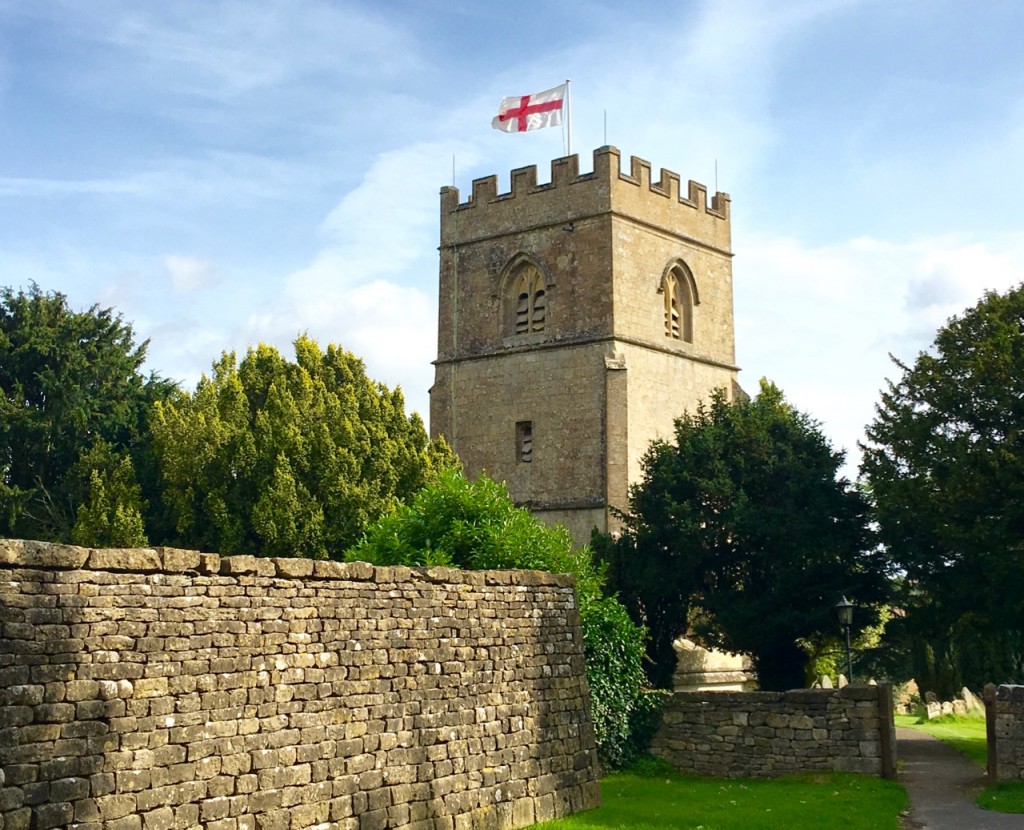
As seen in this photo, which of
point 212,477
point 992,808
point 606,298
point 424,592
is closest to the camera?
point 424,592

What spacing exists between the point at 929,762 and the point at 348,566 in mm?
14626

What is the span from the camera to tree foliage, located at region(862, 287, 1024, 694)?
2536 centimetres

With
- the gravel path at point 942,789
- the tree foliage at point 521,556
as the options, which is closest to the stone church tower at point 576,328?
the gravel path at point 942,789

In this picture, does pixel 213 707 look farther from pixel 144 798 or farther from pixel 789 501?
pixel 789 501

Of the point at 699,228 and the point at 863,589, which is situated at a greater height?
the point at 699,228

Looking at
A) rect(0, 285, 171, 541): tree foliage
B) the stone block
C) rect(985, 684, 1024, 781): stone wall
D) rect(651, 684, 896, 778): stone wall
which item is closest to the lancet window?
rect(0, 285, 171, 541): tree foliage

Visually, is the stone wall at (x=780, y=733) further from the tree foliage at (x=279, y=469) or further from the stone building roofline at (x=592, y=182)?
the stone building roofline at (x=592, y=182)

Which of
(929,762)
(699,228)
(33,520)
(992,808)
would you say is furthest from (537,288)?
(992,808)

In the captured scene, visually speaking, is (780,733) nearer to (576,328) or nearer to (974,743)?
(974,743)

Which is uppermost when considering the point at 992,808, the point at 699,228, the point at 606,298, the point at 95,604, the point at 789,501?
the point at 699,228

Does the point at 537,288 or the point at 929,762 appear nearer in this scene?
the point at 929,762

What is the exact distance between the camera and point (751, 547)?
30.1m

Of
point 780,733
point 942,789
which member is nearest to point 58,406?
point 780,733

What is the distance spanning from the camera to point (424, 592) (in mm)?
15164
